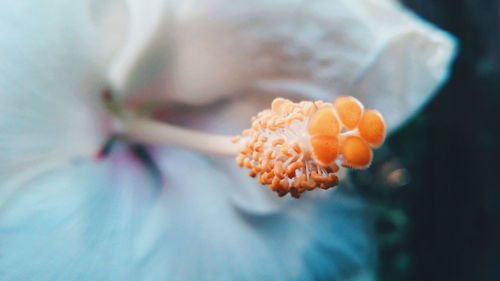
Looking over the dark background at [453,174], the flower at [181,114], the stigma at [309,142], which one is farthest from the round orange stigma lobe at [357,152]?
the dark background at [453,174]

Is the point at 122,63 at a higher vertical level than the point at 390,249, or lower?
higher

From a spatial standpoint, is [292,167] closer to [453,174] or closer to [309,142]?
[309,142]

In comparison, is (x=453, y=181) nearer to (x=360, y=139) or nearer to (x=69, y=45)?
(x=360, y=139)

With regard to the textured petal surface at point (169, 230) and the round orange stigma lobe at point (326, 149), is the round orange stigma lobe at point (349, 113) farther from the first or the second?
the textured petal surface at point (169, 230)

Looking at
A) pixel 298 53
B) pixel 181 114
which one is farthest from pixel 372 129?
pixel 181 114

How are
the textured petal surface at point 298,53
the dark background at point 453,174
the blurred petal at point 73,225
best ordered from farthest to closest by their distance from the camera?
the dark background at point 453,174, the textured petal surface at point 298,53, the blurred petal at point 73,225

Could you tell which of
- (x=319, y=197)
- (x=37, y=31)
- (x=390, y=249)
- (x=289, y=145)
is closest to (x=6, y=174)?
(x=37, y=31)
